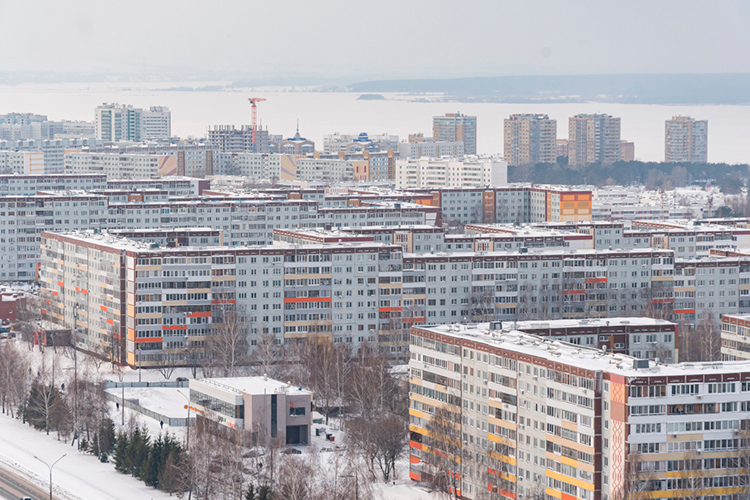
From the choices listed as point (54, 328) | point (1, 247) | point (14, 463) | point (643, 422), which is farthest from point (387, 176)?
point (643, 422)

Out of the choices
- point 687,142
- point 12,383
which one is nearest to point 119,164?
point 687,142

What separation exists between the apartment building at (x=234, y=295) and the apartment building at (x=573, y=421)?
41.7 ft

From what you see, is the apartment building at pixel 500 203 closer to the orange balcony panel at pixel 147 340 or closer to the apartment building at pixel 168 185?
the apartment building at pixel 168 185

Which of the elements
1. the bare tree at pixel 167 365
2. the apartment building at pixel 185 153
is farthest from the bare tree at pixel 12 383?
the apartment building at pixel 185 153

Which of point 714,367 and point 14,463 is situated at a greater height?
point 714,367

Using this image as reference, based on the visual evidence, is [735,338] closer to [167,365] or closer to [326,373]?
[326,373]

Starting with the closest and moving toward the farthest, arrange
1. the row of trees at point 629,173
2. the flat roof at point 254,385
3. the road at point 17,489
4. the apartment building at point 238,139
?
the road at point 17,489 → the flat roof at point 254,385 → the row of trees at point 629,173 → the apartment building at point 238,139

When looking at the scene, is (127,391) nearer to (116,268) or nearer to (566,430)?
(116,268)

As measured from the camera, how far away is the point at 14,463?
28.1 m

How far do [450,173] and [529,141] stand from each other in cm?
4154

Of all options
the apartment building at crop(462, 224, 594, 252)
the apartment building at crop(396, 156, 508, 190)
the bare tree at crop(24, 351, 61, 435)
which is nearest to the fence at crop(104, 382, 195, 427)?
the bare tree at crop(24, 351, 61, 435)

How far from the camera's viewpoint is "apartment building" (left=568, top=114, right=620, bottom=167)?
12644 cm

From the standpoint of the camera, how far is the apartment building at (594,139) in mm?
126438

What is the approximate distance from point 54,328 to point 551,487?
21.5 meters
